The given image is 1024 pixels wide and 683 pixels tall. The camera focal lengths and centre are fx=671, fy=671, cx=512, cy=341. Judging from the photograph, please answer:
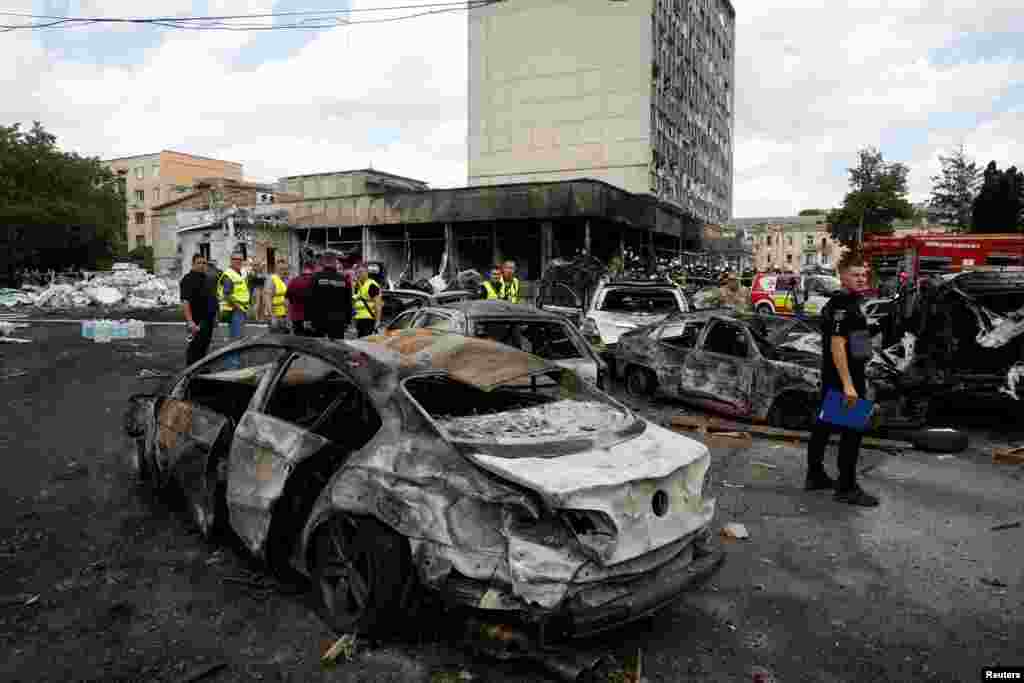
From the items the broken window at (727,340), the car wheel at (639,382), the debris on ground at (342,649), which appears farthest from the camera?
the car wheel at (639,382)

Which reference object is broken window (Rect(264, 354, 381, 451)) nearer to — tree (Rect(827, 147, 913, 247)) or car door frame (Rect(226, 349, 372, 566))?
car door frame (Rect(226, 349, 372, 566))

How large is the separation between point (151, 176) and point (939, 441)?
278 ft

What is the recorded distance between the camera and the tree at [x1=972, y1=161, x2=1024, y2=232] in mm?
31594

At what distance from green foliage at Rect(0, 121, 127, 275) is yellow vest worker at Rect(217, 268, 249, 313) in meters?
40.4

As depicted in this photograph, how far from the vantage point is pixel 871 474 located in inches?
236

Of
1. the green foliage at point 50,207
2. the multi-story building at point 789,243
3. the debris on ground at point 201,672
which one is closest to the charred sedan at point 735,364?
the debris on ground at point 201,672

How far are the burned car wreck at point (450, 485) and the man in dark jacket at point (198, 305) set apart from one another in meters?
5.29

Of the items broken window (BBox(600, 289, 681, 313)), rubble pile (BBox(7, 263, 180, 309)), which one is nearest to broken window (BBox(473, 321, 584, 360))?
broken window (BBox(600, 289, 681, 313))

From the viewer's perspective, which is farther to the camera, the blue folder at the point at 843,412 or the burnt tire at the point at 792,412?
the burnt tire at the point at 792,412

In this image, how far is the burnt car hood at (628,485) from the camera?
8.62ft

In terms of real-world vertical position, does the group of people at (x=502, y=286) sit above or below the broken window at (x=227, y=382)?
above

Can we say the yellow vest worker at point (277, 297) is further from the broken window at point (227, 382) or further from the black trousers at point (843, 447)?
the black trousers at point (843, 447)

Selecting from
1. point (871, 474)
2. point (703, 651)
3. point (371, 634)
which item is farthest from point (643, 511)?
point (871, 474)

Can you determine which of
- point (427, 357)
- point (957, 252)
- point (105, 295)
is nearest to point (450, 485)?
point (427, 357)
